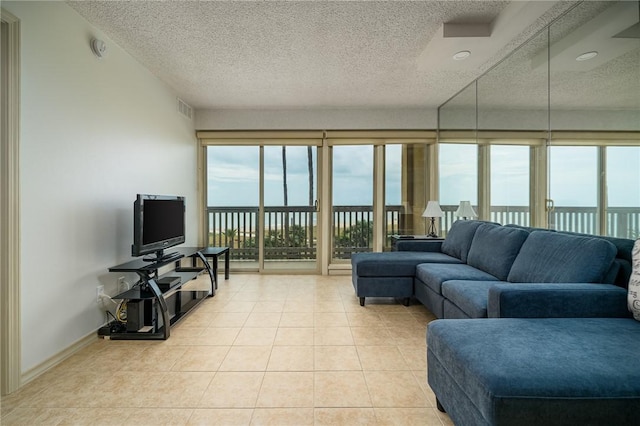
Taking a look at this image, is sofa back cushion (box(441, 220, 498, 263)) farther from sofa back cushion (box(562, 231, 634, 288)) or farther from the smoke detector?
the smoke detector

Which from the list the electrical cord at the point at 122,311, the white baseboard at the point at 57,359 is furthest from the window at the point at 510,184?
the white baseboard at the point at 57,359

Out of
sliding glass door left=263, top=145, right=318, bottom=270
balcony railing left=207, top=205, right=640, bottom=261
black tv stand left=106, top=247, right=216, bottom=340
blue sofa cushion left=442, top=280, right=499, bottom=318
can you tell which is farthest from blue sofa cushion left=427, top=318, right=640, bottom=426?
sliding glass door left=263, top=145, right=318, bottom=270

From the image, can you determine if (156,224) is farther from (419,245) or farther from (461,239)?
(461,239)

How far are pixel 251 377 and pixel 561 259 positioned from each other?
7.01ft

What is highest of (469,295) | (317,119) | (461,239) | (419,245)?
(317,119)

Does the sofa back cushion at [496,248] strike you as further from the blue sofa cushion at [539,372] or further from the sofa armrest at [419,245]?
the blue sofa cushion at [539,372]

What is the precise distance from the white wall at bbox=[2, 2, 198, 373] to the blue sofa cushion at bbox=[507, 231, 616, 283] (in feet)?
10.9

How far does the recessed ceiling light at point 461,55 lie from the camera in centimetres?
293

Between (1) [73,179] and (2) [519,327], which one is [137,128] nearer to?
(1) [73,179]

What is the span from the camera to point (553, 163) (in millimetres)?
2703

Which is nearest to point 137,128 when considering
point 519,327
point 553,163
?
point 519,327

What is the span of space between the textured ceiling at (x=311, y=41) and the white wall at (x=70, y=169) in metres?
0.36

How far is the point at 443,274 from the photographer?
286cm

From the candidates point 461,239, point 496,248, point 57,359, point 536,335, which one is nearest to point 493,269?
point 496,248
